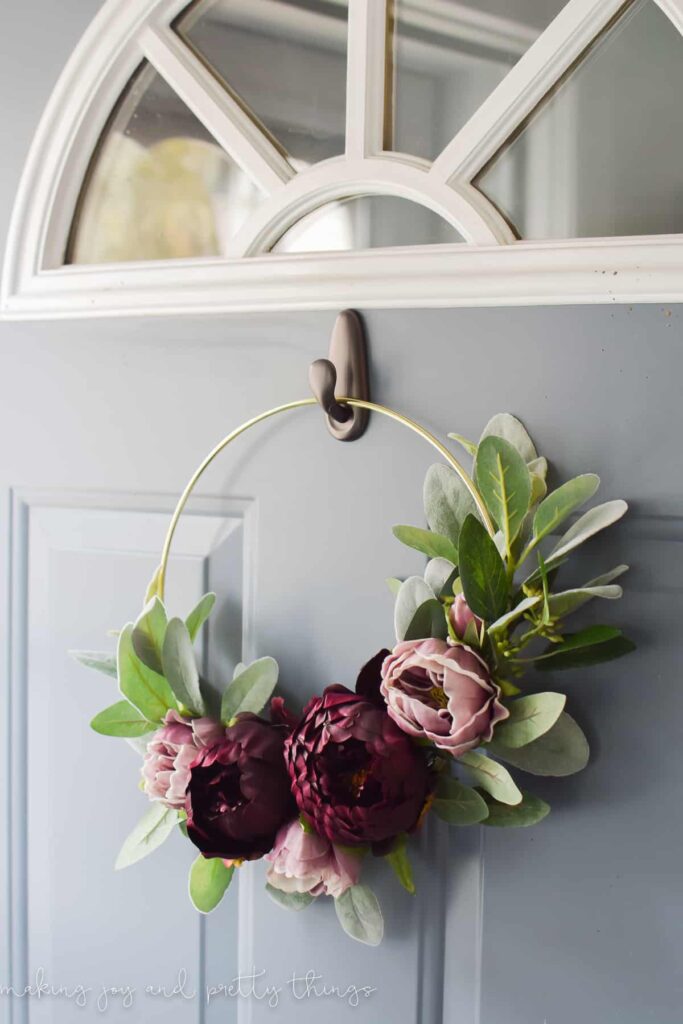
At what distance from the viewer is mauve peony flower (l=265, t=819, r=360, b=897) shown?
1.92ft

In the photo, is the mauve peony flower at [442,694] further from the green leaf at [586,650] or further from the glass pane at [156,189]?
the glass pane at [156,189]

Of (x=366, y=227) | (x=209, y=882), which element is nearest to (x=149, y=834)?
(x=209, y=882)

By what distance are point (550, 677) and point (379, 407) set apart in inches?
8.7

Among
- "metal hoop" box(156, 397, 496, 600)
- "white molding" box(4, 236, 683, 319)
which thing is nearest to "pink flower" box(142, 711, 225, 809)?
"metal hoop" box(156, 397, 496, 600)

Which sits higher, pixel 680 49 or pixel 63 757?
pixel 680 49

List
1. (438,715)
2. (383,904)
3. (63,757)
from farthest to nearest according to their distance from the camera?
(63,757), (383,904), (438,715)

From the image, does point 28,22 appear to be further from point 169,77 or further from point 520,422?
Answer: point 520,422

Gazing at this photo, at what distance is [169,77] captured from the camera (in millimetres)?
719

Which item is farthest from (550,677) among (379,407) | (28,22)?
(28,22)

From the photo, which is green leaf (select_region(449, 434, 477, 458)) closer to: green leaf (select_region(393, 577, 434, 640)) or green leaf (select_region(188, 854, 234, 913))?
green leaf (select_region(393, 577, 434, 640))

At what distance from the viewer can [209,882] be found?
65 cm

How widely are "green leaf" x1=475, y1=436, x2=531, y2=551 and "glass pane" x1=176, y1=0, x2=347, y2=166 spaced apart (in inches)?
11.3

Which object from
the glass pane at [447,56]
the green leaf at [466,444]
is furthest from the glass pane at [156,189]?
the green leaf at [466,444]

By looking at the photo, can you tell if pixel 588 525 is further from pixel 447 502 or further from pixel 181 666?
pixel 181 666
